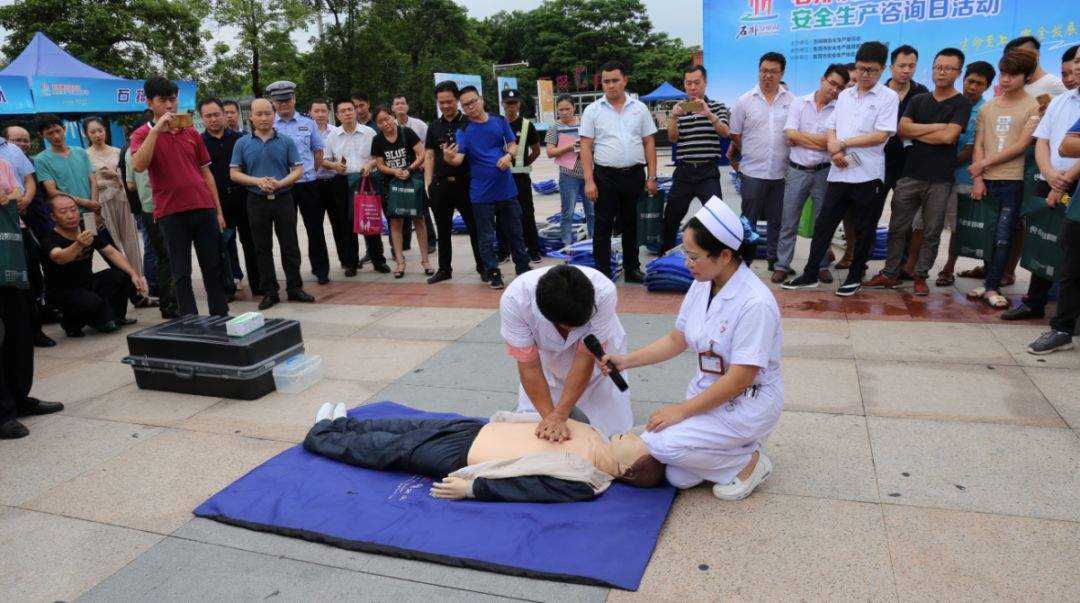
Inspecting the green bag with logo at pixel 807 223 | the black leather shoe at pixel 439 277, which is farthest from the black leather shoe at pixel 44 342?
the green bag with logo at pixel 807 223

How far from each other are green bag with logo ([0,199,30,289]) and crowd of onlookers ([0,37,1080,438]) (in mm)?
138

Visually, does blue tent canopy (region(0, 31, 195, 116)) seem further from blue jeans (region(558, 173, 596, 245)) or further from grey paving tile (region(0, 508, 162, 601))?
grey paving tile (region(0, 508, 162, 601))

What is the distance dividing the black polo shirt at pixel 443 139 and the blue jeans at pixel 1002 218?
4.32m

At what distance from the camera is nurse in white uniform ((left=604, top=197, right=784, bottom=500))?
2684 millimetres

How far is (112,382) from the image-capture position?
4801 millimetres

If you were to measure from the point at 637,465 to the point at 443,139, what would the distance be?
178 inches

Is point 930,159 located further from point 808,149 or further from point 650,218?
point 650,218

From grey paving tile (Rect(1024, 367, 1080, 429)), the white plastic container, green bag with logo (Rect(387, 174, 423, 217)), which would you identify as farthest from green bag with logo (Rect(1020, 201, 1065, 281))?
green bag with logo (Rect(387, 174, 423, 217))

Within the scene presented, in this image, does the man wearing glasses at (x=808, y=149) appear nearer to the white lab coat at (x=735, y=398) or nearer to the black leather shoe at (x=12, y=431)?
the white lab coat at (x=735, y=398)

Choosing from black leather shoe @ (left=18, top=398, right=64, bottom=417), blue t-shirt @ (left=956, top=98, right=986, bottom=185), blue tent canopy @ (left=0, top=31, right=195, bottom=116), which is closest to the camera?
black leather shoe @ (left=18, top=398, right=64, bottom=417)

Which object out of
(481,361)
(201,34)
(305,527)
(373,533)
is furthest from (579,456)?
(201,34)

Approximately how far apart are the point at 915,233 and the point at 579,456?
442 centimetres

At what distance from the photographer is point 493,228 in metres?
6.75

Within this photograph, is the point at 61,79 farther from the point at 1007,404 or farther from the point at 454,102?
the point at 1007,404
